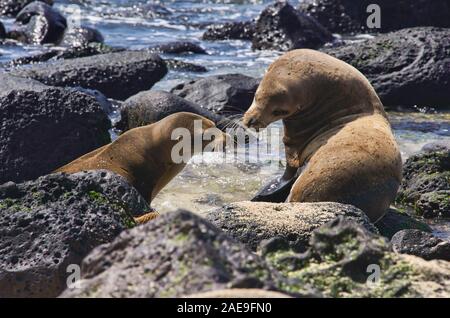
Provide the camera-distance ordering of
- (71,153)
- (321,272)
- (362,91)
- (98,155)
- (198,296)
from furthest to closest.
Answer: (71,153), (98,155), (362,91), (321,272), (198,296)

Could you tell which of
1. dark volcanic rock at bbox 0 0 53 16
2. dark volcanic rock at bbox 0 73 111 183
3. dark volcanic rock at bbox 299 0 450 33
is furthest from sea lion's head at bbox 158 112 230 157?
dark volcanic rock at bbox 0 0 53 16

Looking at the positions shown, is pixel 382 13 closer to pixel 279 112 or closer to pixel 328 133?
pixel 328 133

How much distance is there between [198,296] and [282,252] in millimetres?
780

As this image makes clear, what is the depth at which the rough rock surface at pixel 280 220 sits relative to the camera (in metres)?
5.92

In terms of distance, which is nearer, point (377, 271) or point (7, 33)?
point (377, 271)

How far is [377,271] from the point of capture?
12.4 feet

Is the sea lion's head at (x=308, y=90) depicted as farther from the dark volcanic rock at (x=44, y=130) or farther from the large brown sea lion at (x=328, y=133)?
the dark volcanic rock at (x=44, y=130)

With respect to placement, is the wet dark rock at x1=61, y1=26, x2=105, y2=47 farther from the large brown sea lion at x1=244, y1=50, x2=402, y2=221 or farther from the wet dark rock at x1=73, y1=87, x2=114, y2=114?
the large brown sea lion at x1=244, y1=50, x2=402, y2=221

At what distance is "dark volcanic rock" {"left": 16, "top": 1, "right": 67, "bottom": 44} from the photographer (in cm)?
2020

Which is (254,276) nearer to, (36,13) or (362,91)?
(362,91)

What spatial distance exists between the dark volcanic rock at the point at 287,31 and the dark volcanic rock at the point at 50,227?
13319 millimetres

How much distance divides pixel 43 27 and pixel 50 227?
1542 centimetres

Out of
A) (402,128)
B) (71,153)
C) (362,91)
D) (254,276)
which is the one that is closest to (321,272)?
(254,276)

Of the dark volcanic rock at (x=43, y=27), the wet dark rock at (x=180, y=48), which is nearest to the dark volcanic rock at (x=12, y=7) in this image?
the dark volcanic rock at (x=43, y=27)
